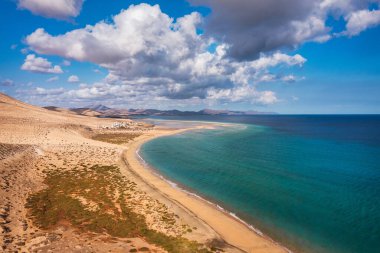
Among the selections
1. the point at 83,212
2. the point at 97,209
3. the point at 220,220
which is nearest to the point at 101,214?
the point at 97,209

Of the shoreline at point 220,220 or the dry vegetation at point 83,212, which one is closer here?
the dry vegetation at point 83,212

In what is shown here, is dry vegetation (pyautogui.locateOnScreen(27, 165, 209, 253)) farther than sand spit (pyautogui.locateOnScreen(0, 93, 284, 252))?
Yes

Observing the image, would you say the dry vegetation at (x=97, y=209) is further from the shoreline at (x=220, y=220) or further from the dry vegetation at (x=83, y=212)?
the shoreline at (x=220, y=220)

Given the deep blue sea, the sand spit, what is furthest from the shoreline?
the deep blue sea

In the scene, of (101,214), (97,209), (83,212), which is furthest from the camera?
(97,209)

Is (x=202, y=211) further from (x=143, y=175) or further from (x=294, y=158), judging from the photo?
(x=294, y=158)

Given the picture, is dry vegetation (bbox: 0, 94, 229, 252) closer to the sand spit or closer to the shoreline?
the sand spit

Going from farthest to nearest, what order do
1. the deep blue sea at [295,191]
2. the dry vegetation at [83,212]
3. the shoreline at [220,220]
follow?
the deep blue sea at [295,191] < the shoreline at [220,220] < the dry vegetation at [83,212]

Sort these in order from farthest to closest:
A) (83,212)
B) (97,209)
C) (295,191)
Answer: (295,191) < (97,209) < (83,212)

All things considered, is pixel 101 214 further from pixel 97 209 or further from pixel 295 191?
pixel 295 191

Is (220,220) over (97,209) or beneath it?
beneath

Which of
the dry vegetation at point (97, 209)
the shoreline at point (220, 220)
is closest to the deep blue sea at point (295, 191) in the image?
the shoreline at point (220, 220)
